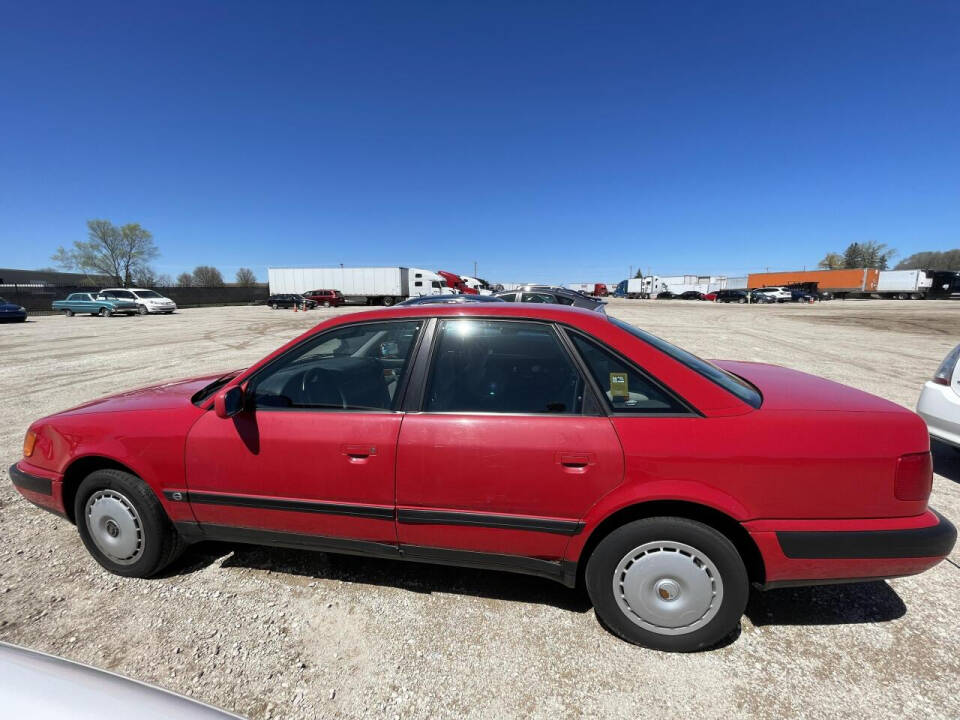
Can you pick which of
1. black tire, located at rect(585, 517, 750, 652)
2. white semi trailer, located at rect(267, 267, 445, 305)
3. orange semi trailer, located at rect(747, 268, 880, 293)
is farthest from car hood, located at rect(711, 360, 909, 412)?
orange semi trailer, located at rect(747, 268, 880, 293)

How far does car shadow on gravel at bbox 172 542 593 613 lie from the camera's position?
231 cm

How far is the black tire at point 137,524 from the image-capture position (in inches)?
91.6

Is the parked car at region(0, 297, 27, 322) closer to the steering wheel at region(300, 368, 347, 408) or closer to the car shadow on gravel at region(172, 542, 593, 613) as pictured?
the car shadow on gravel at region(172, 542, 593, 613)

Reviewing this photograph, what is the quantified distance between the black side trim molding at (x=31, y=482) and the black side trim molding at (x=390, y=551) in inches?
35.4

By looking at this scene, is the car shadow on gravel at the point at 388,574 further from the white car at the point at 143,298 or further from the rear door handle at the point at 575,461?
the white car at the point at 143,298

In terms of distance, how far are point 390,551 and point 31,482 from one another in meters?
2.35

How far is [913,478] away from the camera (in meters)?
1.74

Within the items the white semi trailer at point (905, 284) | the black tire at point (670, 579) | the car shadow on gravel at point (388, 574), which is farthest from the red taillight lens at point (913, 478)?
the white semi trailer at point (905, 284)

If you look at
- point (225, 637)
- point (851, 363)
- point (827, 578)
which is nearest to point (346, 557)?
point (225, 637)

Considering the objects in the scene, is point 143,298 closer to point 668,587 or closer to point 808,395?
point 668,587

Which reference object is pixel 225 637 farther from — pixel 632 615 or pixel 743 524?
pixel 743 524

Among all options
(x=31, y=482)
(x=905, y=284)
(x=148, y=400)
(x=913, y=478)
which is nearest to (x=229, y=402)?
(x=148, y=400)

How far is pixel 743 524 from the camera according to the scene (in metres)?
1.76

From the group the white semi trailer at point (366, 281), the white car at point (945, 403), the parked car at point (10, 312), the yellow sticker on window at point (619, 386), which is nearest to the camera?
the yellow sticker on window at point (619, 386)
